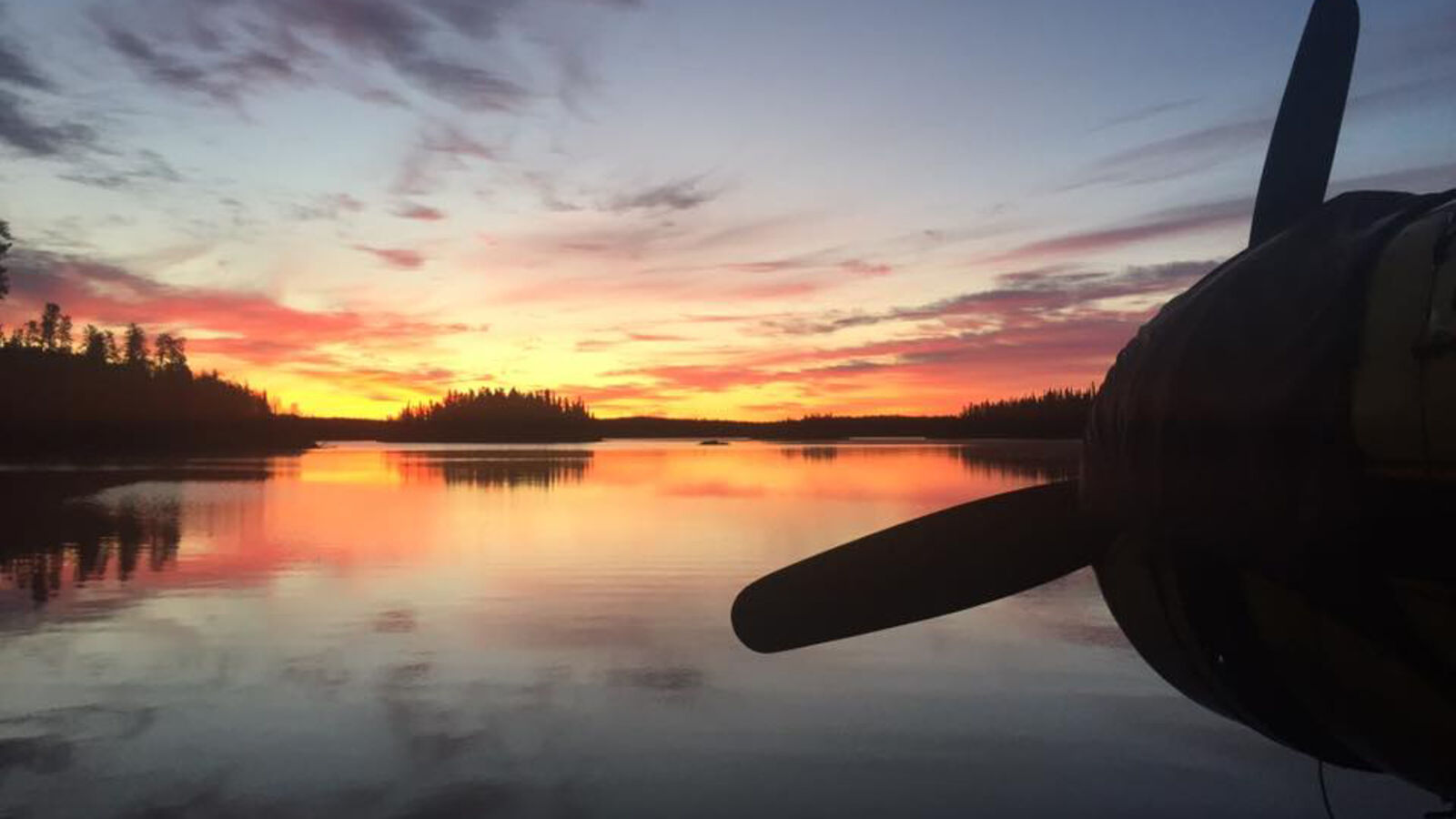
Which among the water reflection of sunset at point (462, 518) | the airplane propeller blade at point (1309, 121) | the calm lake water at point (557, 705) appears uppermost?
the airplane propeller blade at point (1309, 121)

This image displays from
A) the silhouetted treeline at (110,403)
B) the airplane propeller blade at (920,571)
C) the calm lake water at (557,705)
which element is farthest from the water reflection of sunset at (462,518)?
the silhouetted treeline at (110,403)

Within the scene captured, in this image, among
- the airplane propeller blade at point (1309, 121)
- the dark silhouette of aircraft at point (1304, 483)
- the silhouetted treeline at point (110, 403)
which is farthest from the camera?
the silhouetted treeline at point (110, 403)

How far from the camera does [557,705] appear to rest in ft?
29.3

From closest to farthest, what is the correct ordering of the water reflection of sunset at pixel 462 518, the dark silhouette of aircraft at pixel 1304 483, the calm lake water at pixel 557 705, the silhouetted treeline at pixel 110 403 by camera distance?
1. the dark silhouette of aircraft at pixel 1304 483
2. the calm lake water at pixel 557 705
3. the water reflection of sunset at pixel 462 518
4. the silhouetted treeline at pixel 110 403

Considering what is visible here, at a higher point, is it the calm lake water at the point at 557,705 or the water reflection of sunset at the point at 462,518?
the water reflection of sunset at the point at 462,518

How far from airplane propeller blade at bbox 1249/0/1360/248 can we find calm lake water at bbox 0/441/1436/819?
15.0 feet

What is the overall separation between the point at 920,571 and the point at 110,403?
140185 millimetres

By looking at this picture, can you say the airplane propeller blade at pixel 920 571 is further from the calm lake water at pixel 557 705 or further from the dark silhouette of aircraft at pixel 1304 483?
the calm lake water at pixel 557 705

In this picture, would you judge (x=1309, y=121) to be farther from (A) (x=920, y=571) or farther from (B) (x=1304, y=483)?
(A) (x=920, y=571)

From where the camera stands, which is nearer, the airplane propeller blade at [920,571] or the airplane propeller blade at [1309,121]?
the airplane propeller blade at [1309,121]

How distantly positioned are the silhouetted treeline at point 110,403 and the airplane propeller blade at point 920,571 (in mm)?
94392

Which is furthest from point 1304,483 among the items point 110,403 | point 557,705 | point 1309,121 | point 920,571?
point 110,403

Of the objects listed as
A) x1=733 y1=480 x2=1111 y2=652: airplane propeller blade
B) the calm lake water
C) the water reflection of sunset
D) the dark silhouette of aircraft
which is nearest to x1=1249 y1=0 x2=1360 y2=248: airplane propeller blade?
the dark silhouette of aircraft

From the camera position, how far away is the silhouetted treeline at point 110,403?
95.3m
